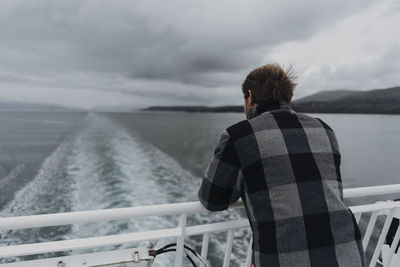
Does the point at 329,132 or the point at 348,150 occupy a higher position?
the point at 329,132

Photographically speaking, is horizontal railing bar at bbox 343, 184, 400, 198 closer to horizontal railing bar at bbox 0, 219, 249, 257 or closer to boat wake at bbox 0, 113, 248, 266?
horizontal railing bar at bbox 0, 219, 249, 257

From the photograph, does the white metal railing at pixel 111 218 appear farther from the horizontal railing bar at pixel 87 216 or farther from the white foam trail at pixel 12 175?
the white foam trail at pixel 12 175

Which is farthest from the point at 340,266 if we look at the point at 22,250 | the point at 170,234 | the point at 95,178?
the point at 95,178

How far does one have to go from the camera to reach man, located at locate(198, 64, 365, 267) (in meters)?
0.83

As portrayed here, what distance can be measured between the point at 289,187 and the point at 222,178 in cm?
25

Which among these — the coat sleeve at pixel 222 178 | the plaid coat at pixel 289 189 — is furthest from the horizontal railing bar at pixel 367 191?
the coat sleeve at pixel 222 178

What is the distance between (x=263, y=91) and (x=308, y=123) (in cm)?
23

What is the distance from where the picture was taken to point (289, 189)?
83 centimetres

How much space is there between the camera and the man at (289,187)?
834 millimetres

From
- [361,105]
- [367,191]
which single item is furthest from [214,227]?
[361,105]

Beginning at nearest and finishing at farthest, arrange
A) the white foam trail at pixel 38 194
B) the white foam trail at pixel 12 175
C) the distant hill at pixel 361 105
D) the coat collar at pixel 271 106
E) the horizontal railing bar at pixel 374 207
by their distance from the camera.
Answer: the coat collar at pixel 271 106 < the horizontal railing bar at pixel 374 207 < the white foam trail at pixel 38 194 < the white foam trail at pixel 12 175 < the distant hill at pixel 361 105

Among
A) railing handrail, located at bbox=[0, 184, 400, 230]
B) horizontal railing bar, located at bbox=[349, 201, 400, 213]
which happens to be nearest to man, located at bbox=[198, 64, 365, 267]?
railing handrail, located at bbox=[0, 184, 400, 230]

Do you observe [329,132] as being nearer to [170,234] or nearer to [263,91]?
[263,91]

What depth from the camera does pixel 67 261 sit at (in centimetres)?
102
